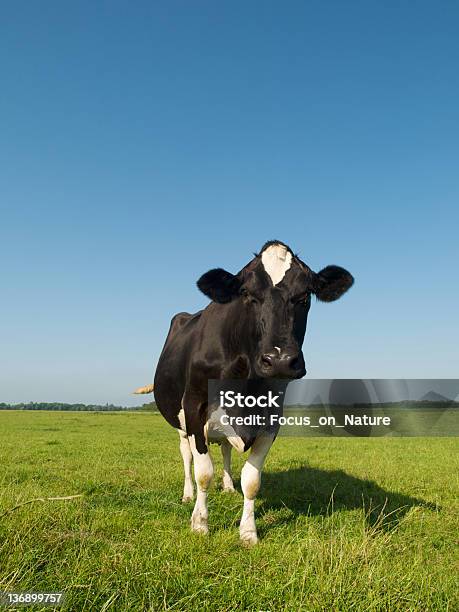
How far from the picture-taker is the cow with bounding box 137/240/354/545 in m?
4.91

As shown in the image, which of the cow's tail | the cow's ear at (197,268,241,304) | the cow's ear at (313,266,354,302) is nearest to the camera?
the cow's ear at (197,268,241,304)

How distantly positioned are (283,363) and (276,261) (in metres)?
1.22

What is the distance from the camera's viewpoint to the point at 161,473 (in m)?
10.5

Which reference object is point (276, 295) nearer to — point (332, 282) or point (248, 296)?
point (248, 296)

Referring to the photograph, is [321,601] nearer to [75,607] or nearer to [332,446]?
[75,607]

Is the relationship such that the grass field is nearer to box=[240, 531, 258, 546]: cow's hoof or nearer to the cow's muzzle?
box=[240, 531, 258, 546]: cow's hoof

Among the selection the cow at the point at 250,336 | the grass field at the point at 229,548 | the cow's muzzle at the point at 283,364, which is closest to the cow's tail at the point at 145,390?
the grass field at the point at 229,548

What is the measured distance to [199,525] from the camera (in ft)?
18.6

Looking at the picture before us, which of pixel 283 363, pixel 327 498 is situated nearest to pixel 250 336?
pixel 283 363

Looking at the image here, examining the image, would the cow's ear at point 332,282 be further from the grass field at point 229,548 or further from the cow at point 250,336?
the grass field at point 229,548

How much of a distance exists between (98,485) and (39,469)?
3205 mm

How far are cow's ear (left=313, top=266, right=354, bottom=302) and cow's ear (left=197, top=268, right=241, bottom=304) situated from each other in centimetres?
98

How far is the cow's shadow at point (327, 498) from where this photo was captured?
6.95 m

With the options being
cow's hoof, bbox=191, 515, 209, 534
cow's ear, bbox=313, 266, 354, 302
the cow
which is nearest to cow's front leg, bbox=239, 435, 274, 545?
the cow
